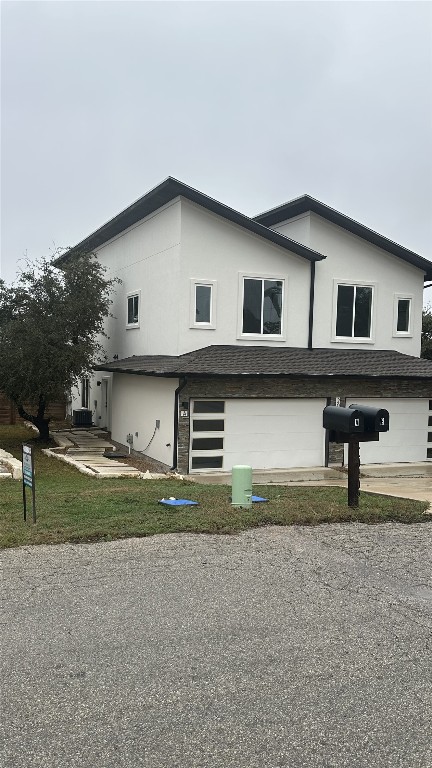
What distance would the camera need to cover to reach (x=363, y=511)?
10.4 metres

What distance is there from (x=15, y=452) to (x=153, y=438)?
4.91 meters

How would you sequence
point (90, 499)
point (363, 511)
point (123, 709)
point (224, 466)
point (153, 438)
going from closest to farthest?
point (123, 709) < point (363, 511) < point (90, 499) < point (224, 466) < point (153, 438)

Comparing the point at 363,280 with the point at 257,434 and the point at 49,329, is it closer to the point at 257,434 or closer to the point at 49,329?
the point at 257,434

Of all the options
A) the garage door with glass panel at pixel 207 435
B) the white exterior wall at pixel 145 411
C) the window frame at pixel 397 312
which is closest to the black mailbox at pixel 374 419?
the garage door with glass panel at pixel 207 435

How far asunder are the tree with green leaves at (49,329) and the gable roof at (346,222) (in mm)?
6610

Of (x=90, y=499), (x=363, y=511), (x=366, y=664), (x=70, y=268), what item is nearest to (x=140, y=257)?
(x=70, y=268)

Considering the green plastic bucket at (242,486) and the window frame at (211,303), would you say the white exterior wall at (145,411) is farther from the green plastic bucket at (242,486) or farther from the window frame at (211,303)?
the green plastic bucket at (242,486)

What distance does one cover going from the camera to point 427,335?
34.2 metres

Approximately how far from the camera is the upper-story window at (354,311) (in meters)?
21.2

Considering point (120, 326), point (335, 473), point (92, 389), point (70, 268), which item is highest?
point (70, 268)

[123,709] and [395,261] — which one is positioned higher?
[395,261]

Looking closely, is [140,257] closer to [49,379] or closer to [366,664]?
[49,379]

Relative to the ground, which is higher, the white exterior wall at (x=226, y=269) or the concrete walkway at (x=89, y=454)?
the white exterior wall at (x=226, y=269)

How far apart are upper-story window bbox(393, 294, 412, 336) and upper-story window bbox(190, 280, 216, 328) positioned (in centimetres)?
668
